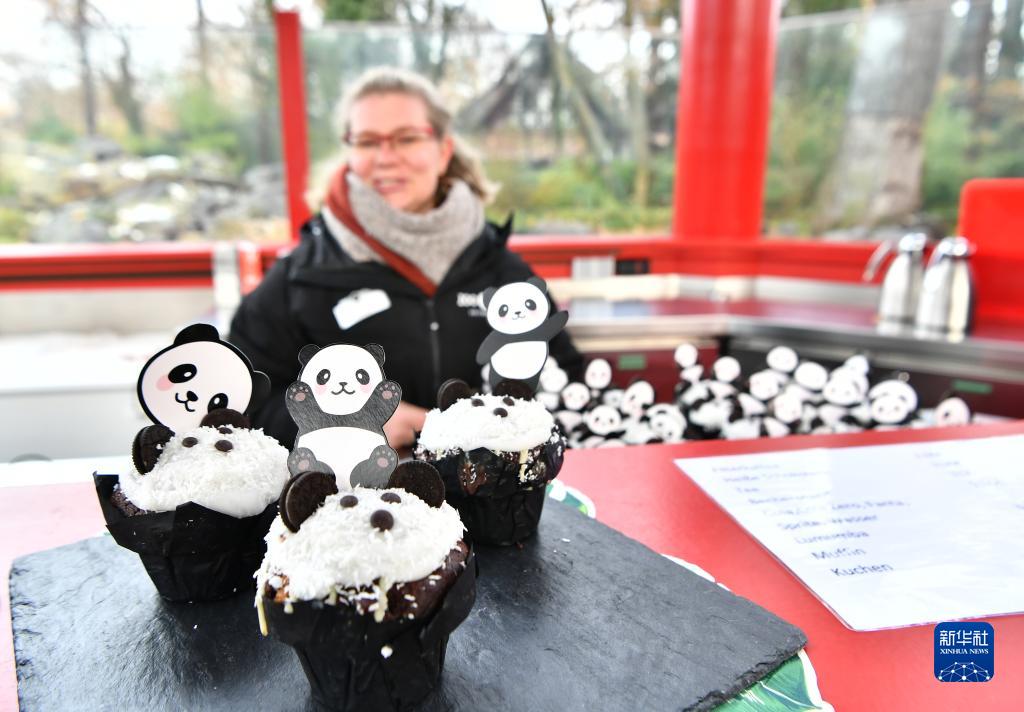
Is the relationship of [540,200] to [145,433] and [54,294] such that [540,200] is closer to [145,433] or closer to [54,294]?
[54,294]

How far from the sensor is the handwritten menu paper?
0.78 meters

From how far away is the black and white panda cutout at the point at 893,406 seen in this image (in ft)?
5.26

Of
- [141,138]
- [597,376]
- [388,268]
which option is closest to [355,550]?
[597,376]

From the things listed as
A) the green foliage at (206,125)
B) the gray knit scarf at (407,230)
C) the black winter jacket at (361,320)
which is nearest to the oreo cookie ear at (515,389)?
the black winter jacket at (361,320)

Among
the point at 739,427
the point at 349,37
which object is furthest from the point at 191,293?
the point at 739,427

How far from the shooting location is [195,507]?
0.78m

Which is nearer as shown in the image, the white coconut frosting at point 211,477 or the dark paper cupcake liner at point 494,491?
the white coconut frosting at point 211,477

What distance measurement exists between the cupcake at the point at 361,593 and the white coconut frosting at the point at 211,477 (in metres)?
0.16

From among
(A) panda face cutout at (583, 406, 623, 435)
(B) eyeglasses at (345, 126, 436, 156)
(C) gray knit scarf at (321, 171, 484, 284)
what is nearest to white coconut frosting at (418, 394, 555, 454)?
(A) panda face cutout at (583, 406, 623, 435)

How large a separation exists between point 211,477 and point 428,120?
1.39m

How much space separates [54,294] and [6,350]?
0.36 metres

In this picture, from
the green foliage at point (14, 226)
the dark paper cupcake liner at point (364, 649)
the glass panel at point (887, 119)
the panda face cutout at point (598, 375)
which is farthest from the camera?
the glass panel at point (887, 119)

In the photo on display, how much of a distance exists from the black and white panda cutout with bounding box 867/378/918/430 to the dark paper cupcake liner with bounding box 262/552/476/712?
1316 millimetres

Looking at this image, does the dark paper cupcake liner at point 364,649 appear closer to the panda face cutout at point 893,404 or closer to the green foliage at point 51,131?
the panda face cutout at point 893,404
